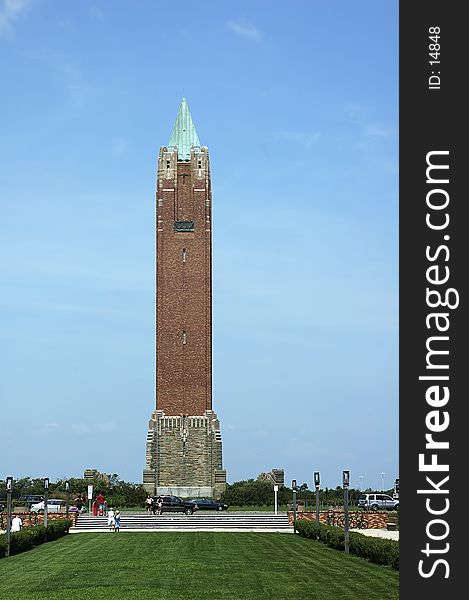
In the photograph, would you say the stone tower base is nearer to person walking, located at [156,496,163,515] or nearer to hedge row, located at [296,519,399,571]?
person walking, located at [156,496,163,515]

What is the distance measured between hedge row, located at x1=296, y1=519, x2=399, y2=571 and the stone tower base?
96.5ft

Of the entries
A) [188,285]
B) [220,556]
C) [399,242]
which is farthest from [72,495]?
[399,242]

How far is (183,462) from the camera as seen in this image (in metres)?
69.2

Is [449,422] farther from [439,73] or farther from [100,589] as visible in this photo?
[100,589]

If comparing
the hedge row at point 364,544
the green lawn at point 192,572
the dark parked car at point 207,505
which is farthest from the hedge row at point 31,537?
the dark parked car at point 207,505

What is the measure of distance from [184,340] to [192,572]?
46193mm

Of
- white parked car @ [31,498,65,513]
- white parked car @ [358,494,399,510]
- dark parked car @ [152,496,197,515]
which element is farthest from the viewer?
white parked car @ [358,494,399,510]

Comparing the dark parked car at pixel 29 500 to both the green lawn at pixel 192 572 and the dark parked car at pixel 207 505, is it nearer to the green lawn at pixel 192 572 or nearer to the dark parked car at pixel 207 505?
the dark parked car at pixel 207 505

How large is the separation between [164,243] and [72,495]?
57.3ft

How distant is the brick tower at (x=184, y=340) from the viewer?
69312 millimetres

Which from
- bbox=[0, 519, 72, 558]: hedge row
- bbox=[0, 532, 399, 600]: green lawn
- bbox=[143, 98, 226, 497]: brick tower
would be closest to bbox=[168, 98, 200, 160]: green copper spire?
bbox=[143, 98, 226, 497]: brick tower

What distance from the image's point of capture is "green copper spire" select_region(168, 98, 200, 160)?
74500 mm

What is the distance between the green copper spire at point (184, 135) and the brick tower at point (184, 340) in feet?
2.69

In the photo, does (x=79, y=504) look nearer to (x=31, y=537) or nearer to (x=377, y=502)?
(x=377, y=502)
